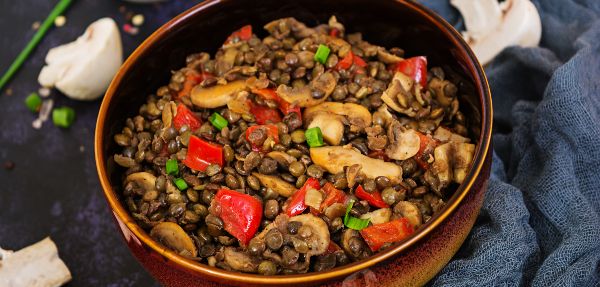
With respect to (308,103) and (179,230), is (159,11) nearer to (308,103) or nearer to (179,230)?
(308,103)

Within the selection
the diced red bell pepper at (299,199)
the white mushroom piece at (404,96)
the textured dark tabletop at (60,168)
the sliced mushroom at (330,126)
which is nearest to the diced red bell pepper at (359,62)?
the white mushroom piece at (404,96)

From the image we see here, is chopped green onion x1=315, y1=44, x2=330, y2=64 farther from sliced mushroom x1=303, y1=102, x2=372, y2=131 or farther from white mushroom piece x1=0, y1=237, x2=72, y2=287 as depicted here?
white mushroom piece x1=0, y1=237, x2=72, y2=287

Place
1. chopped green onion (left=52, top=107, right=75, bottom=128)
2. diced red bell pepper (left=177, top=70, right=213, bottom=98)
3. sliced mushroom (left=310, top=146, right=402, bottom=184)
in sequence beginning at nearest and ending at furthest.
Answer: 1. sliced mushroom (left=310, top=146, right=402, bottom=184)
2. diced red bell pepper (left=177, top=70, right=213, bottom=98)
3. chopped green onion (left=52, top=107, right=75, bottom=128)

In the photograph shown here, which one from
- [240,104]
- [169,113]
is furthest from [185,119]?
[240,104]

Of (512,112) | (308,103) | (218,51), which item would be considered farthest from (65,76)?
(512,112)

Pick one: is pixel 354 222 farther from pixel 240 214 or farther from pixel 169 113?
pixel 169 113

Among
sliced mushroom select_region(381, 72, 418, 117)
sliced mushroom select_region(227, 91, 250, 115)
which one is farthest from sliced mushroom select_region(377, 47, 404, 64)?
sliced mushroom select_region(227, 91, 250, 115)
